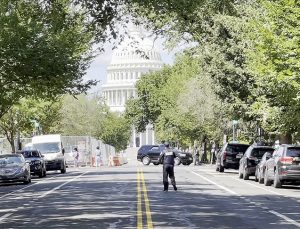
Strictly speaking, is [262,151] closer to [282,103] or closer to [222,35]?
[282,103]

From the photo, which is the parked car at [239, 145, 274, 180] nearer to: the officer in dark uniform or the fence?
the officer in dark uniform

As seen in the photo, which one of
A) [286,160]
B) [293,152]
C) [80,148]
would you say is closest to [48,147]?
[80,148]

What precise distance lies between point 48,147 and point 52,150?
2.59 feet

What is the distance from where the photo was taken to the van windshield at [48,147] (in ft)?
175

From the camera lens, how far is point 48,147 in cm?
5394

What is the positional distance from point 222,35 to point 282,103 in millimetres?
10237

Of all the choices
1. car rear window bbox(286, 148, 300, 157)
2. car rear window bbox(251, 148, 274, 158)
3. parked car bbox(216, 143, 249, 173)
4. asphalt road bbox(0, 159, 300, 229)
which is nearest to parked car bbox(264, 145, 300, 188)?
car rear window bbox(286, 148, 300, 157)

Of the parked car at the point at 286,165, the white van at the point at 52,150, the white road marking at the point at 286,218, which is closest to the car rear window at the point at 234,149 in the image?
the white van at the point at 52,150

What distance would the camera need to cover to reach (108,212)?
1923 centimetres

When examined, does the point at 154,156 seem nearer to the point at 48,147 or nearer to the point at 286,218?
the point at 48,147

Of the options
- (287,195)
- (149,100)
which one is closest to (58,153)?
(287,195)

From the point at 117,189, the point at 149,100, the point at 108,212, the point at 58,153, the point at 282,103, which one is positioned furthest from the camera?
the point at 149,100

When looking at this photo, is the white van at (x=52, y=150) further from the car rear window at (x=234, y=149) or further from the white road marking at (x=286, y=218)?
the white road marking at (x=286, y=218)

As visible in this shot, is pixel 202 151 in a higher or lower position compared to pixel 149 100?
lower
